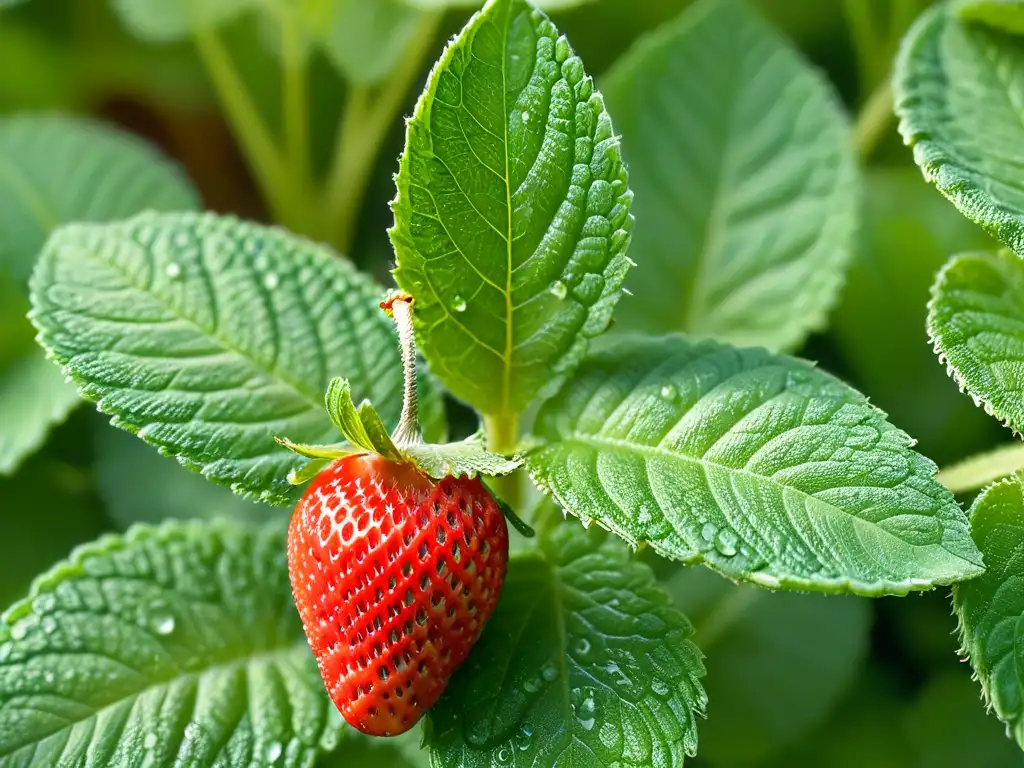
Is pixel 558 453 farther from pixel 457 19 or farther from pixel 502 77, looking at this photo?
pixel 457 19

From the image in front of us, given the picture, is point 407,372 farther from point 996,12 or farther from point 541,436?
point 996,12

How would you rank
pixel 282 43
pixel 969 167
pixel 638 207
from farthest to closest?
pixel 282 43
pixel 638 207
pixel 969 167

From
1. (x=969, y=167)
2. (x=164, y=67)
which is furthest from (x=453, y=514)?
(x=164, y=67)

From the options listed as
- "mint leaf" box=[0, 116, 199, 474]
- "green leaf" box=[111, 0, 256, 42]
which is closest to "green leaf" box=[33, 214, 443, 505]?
"mint leaf" box=[0, 116, 199, 474]

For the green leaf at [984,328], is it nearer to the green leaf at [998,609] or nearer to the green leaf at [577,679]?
the green leaf at [998,609]

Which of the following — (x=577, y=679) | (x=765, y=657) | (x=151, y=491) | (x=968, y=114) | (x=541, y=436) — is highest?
(x=968, y=114)

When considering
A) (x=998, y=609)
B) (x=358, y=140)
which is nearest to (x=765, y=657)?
(x=998, y=609)

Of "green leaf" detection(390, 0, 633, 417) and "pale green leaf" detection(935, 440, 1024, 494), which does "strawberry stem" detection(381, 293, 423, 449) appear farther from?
"pale green leaf" detection(935, 440, 1024, 494)
